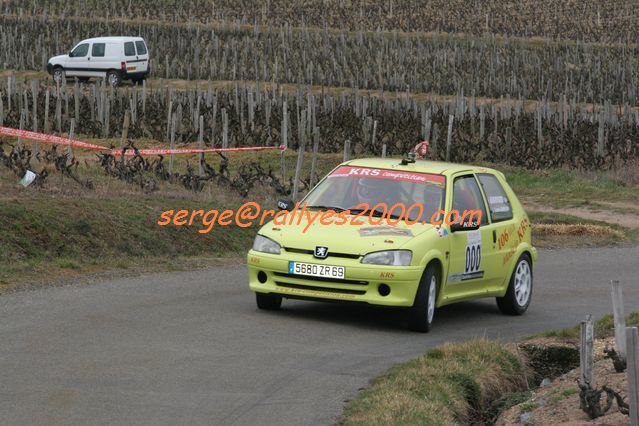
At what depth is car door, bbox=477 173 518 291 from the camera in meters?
15.2

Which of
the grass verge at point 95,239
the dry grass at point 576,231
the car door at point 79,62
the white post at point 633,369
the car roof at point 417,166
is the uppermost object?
the white post at point 633,369

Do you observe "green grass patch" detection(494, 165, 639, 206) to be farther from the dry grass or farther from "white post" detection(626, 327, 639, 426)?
"white post" detection(626, 327, 639, 426)

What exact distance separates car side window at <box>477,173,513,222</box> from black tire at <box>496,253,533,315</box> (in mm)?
510

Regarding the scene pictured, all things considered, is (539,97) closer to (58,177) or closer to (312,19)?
(312,19)

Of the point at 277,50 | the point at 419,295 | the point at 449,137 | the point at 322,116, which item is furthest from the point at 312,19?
the point at 419,295

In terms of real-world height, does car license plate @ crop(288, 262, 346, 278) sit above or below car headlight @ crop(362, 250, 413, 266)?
below

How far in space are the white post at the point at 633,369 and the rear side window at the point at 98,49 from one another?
48.9m

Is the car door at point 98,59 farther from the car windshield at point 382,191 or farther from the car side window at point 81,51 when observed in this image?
the car windshield at point 382,191

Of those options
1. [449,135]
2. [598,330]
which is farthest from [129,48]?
[598,330]

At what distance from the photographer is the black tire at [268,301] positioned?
1439 cm

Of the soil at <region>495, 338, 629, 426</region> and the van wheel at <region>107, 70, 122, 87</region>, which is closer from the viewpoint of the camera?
the soil at <region>495, 338, 629, 426</region>

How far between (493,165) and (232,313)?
22.1m

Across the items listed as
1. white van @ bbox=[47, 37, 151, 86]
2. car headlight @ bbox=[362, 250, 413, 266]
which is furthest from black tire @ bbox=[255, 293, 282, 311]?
white van @ bbox=[47, 37, 151, 86]

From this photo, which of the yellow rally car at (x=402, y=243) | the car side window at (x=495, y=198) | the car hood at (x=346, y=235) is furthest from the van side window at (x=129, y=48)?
the car hood at (x=346, y=235)
